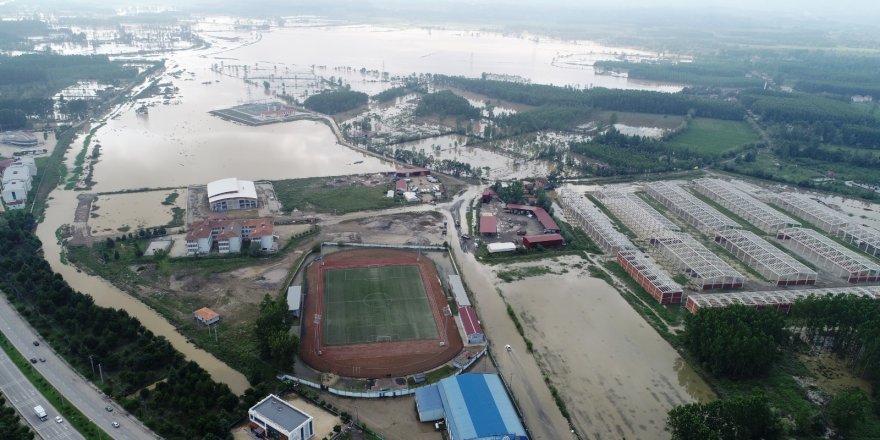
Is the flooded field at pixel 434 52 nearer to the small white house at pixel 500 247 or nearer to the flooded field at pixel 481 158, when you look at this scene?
the flooded field at pixel 481 158

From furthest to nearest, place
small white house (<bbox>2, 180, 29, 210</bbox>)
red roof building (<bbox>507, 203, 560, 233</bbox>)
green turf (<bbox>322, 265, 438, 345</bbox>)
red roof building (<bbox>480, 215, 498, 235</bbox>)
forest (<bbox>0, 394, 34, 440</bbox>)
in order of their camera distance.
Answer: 1. small white house (<bbox>2, 180, 29, 210</bbox>)
2. red roof building (<bbox>507, 203, 560, 233</bbox>)
3. red roof building (<bbox>480, 215, 498, 235</bbox>)
4. green turf (<bbox>322, 265, 438, 345</bbox>)
5. forest (<bbox>0, 394, 34, 440</bbox>)

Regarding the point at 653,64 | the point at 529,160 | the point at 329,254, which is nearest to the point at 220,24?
the point at 653,64

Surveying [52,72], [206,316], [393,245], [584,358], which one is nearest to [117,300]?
[206,316]

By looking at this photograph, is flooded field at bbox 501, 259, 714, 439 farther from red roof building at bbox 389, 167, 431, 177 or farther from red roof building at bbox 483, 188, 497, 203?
red roof building at bbox 389, 167, 431, 177

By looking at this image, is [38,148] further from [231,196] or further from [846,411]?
[846,411]

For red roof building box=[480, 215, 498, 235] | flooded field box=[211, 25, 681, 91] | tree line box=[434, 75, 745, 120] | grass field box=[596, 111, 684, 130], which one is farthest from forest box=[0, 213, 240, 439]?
flooded field box=[211, 25, 681, 91]

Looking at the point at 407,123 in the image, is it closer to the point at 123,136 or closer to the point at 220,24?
the point at 123,136
